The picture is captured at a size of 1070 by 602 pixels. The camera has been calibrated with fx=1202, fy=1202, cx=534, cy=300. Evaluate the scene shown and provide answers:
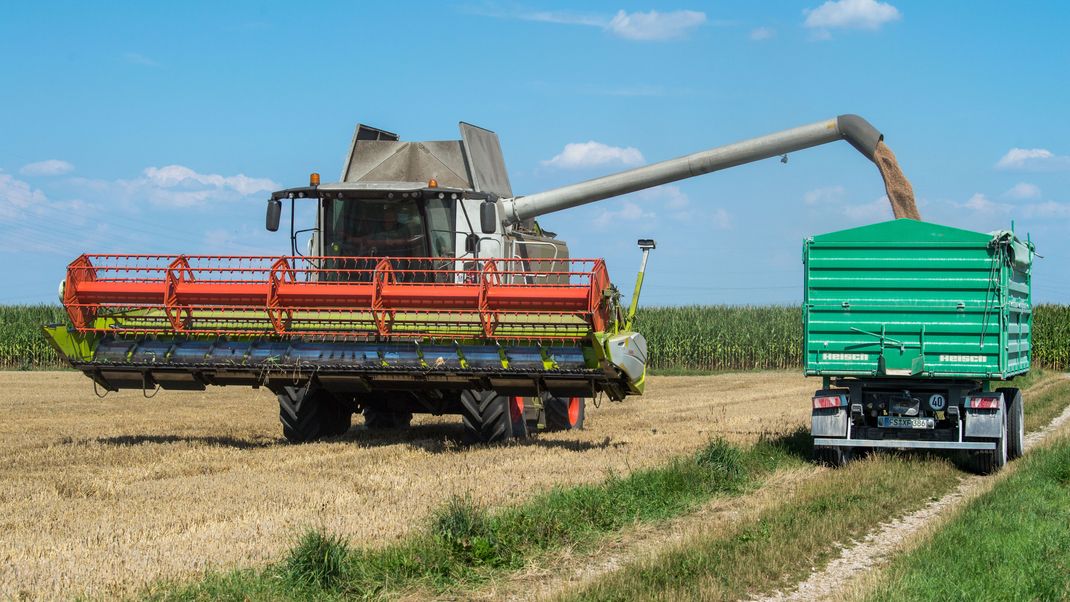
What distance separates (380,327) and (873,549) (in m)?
5.80

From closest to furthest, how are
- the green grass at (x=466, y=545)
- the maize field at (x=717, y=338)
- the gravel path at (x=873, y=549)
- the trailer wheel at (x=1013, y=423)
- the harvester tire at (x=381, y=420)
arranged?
the green grass at (x=466, y=545), the gravel path at (x=873, y=549), the trailer wheel at (x=1013, y=423), the harvester tire at (x=381, y=420), the maize field at (x=717, y=338)

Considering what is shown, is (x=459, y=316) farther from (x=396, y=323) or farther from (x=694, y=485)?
(x=694, y=485)

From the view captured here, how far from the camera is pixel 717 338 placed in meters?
38.4

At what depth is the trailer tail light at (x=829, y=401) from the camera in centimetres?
1159

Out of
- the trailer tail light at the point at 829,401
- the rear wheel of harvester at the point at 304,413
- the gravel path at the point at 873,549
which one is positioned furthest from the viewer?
the rear wheel of harvester at the point at 304,413

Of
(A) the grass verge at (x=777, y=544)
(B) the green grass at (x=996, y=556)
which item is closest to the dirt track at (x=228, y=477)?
(A) the grass verge at (x=777, y=544)

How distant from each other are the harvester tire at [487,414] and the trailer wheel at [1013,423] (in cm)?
501

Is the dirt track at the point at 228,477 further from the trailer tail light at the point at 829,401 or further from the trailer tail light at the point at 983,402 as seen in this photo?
the trailer tail light at the point at 983,402

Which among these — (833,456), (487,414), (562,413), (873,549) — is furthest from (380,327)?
(873,549)

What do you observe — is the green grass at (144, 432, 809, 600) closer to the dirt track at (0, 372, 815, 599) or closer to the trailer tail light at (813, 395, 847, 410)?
the dirt track at (0, 372, 815, 599)

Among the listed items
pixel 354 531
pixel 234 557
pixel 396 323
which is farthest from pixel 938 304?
pixel 234 557

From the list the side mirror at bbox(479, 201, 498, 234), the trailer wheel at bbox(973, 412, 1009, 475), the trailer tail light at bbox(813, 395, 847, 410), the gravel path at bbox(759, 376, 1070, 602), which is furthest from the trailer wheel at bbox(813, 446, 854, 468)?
the side mirror at bbox(479, 201, 498, 234)

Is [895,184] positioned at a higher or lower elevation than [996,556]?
higher

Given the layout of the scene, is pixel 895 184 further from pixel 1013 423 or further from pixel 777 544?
pixel 777 544
